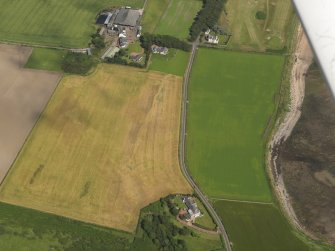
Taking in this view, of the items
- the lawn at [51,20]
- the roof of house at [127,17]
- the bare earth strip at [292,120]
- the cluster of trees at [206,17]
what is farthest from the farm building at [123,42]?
the bare earth strip at [292,120]

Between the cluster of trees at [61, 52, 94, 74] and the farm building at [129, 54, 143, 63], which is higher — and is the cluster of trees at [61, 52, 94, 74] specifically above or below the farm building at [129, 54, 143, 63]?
below

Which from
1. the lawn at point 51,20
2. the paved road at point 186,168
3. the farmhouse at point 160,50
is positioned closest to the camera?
the paved road at point 186,168

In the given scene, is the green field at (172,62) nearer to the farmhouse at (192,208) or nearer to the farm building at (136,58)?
the farm building at (136,58)

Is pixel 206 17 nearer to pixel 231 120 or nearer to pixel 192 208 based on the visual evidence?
pixel 231 120

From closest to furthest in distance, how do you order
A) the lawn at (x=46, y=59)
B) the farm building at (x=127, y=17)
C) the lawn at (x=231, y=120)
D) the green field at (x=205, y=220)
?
the green field at (x=205, y=220), the lawn at (x=231, y=120), the lawn at (x=46, y=59), the farm building at (x=127, y=17)

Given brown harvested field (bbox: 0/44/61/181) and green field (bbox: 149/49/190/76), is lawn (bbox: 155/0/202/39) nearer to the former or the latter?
green field (bbox: 149/49/190/76)

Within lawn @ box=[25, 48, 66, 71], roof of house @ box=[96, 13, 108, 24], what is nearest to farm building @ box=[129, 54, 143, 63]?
roof of house @ box=[96, 13, 108, 24]

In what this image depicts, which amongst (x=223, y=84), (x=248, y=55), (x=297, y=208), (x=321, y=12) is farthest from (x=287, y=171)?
(x=321, y=12)
